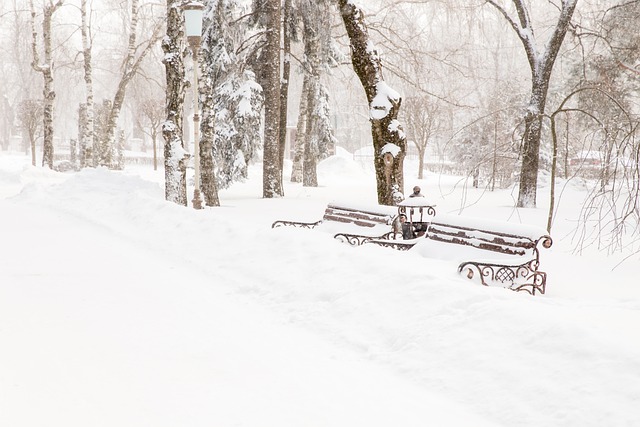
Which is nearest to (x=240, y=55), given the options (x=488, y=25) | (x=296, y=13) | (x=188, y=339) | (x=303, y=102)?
(x=296, y=13)

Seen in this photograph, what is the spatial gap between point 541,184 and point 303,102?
36.7 feet

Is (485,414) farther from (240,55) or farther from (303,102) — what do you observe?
(303,102)

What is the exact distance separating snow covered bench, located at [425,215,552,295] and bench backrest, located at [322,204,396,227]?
57.2 inches

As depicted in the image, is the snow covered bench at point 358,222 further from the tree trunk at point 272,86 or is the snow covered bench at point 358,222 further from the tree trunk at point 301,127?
the tree trunk at point 301,127

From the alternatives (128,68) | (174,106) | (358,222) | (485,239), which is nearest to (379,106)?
(358,222)

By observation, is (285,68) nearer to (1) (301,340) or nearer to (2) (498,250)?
(2) (498,250)

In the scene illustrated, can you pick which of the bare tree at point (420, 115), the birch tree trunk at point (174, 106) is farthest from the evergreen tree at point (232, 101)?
the bare tree at point (420, 115)

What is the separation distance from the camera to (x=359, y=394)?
4.03 metres

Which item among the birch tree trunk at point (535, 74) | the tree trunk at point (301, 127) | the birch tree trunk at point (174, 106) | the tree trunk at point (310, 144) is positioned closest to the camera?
the birch tree trunk at point (174, 106)

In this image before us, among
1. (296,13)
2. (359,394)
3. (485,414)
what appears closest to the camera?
(485,414)

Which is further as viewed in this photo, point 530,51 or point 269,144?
point 269,144

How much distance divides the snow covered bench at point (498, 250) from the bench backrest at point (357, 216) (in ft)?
4.77

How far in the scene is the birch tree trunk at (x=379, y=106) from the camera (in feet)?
35.4

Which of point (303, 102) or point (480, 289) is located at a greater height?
point (303, 102)
